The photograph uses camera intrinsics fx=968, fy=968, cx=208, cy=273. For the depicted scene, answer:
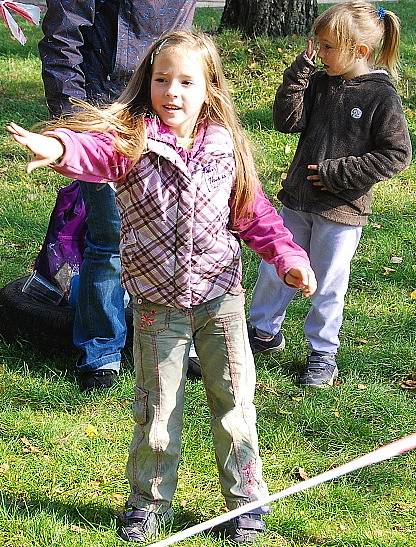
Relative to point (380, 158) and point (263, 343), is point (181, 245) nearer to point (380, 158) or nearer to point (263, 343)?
point (380, 158)

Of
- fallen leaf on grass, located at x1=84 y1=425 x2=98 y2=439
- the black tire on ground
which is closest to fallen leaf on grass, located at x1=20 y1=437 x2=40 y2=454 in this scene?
fallen leaf on grass, located at x1=84 y1=425 x2=98 y2=439

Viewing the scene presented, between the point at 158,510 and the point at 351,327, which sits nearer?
the point at 158,510

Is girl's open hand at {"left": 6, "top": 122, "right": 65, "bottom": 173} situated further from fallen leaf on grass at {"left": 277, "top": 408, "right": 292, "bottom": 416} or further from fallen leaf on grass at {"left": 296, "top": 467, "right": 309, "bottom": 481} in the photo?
fallen leaf on grass at {"left": 277, "top": 408, "right": 292, "bottom": 416}

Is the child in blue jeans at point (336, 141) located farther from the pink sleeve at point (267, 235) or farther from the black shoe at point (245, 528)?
the black shoe at point (245, 528)

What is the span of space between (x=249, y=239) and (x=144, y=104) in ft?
1.84

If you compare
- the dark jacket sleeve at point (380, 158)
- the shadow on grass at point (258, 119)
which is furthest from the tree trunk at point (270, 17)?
the dark jacket sleeve at point (380, 158)

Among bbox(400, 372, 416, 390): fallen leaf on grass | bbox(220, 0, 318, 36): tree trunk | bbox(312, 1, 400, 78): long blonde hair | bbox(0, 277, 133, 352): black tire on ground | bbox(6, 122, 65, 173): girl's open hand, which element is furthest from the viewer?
bbox(220, 0, 318, 36): tree trunk

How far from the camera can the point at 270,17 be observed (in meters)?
9.70

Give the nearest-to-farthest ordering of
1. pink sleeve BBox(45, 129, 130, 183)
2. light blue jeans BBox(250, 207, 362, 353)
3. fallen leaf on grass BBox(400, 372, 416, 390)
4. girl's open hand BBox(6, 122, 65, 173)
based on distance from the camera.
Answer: girl's open hand BBox(6, 122, 65, 173), pink sleeve BBox(45, 129, 130, 183), light blue jeans BBox(250, 207, 362, 353), fallen leaf on grass BBox(400, 372, 416, 390)

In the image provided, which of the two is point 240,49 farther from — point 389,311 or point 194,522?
point 194,522

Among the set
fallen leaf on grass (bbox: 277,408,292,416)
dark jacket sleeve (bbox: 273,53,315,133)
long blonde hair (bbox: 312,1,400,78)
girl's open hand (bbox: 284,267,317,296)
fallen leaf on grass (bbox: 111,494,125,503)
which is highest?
long blonde hair (bbox: 312,1,400,78)

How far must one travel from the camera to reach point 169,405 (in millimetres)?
3184

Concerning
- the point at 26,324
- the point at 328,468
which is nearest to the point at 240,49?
the point at 26,324

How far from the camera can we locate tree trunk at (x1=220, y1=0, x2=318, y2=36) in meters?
9.68
